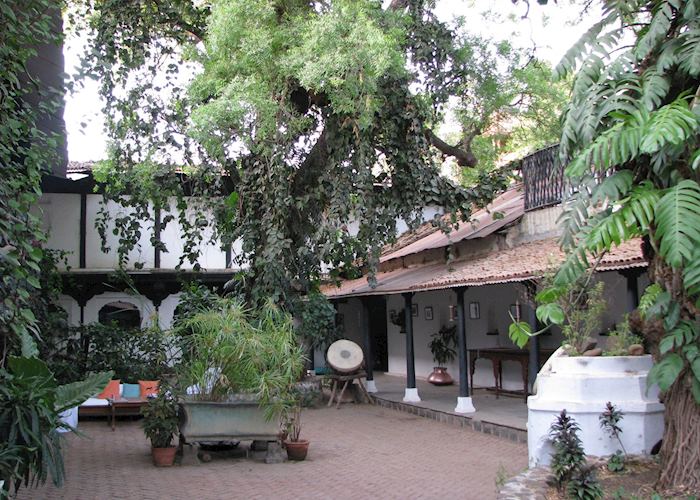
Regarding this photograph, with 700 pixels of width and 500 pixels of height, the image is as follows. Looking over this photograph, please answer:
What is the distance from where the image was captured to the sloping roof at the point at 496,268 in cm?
923

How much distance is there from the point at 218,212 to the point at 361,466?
6955 mm

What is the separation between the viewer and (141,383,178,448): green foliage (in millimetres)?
9055

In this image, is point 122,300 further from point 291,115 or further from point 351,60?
point 351,60

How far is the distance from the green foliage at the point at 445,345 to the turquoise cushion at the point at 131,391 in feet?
23.5

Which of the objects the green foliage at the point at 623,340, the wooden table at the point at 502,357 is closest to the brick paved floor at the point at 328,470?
the wooden table at the point at 502,357

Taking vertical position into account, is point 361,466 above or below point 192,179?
below

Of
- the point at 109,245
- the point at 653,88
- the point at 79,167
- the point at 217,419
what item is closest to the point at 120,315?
the point at 109,245

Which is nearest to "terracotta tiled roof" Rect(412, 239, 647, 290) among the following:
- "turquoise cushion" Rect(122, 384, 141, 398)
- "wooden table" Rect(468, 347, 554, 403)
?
"wooden table" Rect(468, 347, 554, 403)

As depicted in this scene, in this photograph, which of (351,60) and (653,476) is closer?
(653,476)

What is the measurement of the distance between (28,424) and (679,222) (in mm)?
4835

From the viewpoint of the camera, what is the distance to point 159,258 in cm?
1872

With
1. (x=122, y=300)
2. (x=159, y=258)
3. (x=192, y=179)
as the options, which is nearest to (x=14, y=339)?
(x=192, y=179)

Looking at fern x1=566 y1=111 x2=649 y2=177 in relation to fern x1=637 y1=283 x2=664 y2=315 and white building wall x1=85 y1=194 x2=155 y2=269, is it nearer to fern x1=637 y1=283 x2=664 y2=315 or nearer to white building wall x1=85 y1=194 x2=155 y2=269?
fern x1=637 y1=283 x2=664 y2=315

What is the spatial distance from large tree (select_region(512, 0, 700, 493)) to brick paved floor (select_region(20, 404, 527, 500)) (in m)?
2.59
